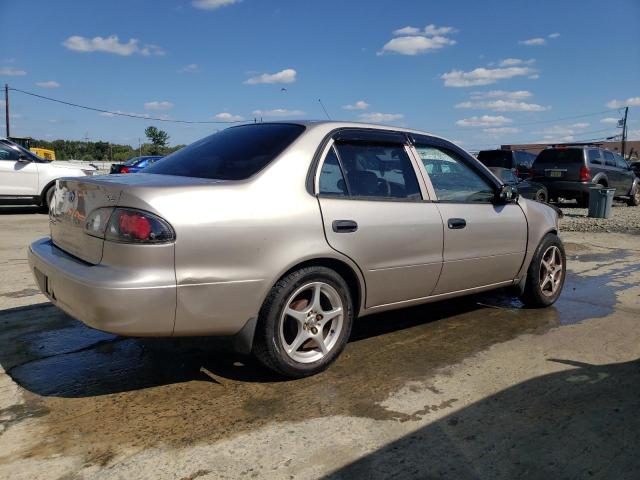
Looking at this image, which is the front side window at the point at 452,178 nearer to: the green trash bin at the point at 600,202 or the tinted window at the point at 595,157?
the green trash bin at the point at 600,202

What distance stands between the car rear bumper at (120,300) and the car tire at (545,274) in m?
3.44

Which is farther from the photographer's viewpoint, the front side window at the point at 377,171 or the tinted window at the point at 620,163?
the tinted window at the point at 620,163

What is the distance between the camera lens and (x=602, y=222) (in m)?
13.0

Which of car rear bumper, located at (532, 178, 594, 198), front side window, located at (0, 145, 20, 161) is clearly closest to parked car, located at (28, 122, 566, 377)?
front side window, located at (0, 145, 20, 161)

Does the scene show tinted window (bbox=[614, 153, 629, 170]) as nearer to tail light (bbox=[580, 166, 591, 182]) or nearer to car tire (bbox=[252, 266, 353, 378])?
tail light (bbox=[580, 166, 591, 182])

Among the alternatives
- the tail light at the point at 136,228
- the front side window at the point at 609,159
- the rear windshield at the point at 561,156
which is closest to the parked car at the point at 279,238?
the tail light at the point at 136,228

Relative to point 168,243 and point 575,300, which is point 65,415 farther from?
point 575,300

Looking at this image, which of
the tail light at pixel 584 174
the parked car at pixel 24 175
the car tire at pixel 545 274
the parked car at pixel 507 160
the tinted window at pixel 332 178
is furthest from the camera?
the parked car at pixel 507 160

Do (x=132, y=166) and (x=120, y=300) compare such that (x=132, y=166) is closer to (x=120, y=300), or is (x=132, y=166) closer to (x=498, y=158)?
(x=498, y=158)

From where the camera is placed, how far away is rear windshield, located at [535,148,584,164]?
51.0 ft

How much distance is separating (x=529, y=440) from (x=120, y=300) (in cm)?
213

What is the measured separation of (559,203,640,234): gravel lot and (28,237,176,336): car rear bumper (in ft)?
34.8

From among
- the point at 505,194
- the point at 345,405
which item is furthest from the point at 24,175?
the point at 345,405

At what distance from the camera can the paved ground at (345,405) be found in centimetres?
247
